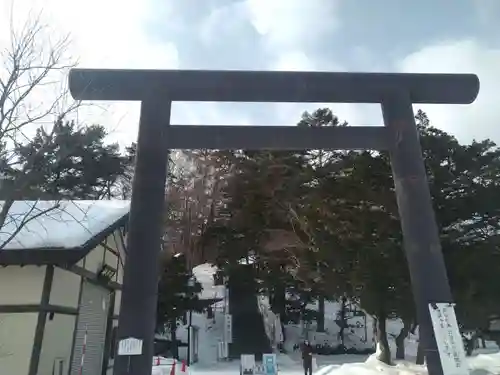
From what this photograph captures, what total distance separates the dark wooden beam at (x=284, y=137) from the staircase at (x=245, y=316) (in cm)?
1924

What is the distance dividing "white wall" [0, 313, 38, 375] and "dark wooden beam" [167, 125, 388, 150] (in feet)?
14.7

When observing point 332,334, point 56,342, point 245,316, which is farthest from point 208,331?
point 56,342

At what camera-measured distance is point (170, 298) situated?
22953 millimetres

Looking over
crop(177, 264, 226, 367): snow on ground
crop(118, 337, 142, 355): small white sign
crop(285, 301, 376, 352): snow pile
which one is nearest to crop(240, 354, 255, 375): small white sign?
crop(177, 264, 226, 367): snow on ground

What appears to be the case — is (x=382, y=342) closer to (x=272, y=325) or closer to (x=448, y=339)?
(x=448, y=339)

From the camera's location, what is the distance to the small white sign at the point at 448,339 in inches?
225

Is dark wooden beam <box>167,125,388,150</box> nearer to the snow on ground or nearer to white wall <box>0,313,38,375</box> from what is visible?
white wall <box>0,313,38,375</box>

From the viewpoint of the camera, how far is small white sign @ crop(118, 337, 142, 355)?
18.0ft

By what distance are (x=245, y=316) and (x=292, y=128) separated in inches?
887

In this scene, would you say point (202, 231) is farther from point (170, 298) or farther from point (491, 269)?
point (491, 269)

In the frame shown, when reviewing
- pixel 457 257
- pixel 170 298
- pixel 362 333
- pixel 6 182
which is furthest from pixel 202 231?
pixel 6 182

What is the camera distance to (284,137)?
7.17 m

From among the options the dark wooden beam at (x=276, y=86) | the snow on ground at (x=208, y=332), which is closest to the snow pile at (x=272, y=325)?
the snow on ground at (x=208, y=332)

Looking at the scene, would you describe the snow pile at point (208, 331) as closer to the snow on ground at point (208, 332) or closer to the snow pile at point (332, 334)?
the snow on ground at point (208, 332)
